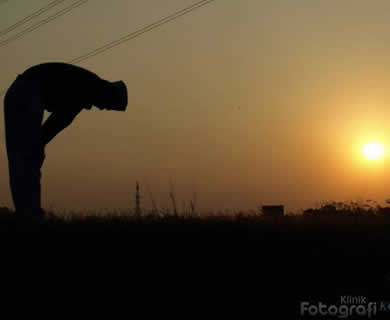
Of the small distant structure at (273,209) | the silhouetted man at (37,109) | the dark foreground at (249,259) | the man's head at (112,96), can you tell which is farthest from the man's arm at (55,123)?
the small distant structure at (273,209)

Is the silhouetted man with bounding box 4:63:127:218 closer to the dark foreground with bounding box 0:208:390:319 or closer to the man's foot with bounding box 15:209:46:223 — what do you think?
the man's foot with bounding box 15:209:46:223

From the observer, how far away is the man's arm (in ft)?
35.1

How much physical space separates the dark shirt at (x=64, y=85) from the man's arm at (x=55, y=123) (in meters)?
0.08

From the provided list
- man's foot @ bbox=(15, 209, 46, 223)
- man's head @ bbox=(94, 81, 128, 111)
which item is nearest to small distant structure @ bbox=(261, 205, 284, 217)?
man's head @ bbox=(94, 81, 128, 111)

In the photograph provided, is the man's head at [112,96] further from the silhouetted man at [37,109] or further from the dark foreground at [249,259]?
the dark foreground at [249,259]

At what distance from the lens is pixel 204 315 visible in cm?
613

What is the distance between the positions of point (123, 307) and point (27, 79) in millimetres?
5463

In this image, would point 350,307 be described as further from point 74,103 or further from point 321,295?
point 74,103

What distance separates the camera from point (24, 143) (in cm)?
1027

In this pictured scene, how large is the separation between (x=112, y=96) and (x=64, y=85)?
808 millimetres

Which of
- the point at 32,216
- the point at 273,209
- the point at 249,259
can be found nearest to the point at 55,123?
the point at 32,216

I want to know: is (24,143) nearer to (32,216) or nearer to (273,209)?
(32,216)

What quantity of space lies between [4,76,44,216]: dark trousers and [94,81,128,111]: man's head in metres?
1.01

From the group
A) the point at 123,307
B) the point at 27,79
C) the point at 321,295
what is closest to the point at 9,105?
the point at 27,79
